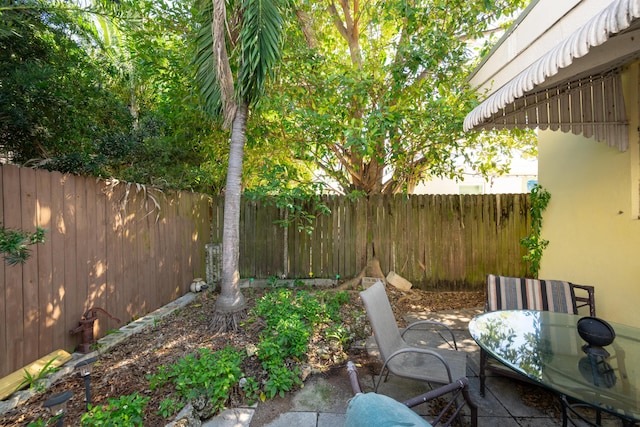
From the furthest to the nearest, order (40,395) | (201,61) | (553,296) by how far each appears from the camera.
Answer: (201,61), (553,296), (40,395)

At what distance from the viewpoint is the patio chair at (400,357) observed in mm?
2148

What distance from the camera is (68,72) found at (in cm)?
337

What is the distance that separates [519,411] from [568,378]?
29.9 inches

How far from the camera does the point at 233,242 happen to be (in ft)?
12.0

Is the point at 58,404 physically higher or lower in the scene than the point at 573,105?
lower

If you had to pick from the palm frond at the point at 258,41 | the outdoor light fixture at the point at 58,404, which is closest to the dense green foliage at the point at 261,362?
the outdoor light fixture at the point at 58,404

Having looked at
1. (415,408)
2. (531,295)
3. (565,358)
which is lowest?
(415,408)

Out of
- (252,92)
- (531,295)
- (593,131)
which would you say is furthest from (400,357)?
(252,92)

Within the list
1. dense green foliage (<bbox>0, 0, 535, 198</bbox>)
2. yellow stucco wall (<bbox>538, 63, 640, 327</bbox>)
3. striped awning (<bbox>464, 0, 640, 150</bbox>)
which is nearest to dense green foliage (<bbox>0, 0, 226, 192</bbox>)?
dense green foliage (<bbox>0, 0, 535, 198</bbox>)

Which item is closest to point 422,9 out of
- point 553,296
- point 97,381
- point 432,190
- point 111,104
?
point 553,296

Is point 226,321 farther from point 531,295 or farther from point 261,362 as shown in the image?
point 531,295

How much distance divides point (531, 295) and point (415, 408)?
1762mm

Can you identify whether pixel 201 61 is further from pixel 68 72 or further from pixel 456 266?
pixel 456 266

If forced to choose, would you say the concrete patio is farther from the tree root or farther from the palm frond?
the palm frond
